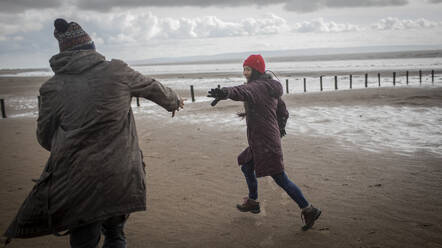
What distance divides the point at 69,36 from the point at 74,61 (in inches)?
8.7

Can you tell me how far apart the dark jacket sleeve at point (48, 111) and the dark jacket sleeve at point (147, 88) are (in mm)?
435

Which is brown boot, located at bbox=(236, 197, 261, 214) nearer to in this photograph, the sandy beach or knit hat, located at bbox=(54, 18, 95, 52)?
the sandy beach

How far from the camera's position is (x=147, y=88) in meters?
2.53

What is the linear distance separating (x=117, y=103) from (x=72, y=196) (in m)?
0.66

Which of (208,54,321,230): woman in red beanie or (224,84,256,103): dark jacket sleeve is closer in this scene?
(224,84,256,103): dark jacket sleeve

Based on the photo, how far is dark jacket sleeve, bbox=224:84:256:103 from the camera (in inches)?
137

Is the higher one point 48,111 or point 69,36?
point 69,36

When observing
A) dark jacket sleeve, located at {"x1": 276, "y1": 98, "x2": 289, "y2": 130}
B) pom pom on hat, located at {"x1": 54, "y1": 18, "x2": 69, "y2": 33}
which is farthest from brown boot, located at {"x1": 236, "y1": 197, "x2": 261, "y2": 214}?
pom pom on hat, located at {"x1": 54, "y1": 18, "x2": 69, "y2": 33}

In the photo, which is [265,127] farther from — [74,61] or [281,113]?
[74,61]

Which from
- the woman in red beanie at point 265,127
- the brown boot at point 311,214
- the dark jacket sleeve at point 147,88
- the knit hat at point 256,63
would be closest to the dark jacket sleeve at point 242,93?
the woman in red beanie at point 265,127

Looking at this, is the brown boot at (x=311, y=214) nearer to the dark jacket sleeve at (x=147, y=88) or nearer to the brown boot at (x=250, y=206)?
the brown boot at (x=250, y=206)

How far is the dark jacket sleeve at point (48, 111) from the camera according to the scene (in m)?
2.26

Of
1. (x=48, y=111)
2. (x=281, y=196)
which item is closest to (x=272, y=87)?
(x=281, y=196)

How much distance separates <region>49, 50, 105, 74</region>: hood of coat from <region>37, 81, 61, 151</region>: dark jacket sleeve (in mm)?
136
